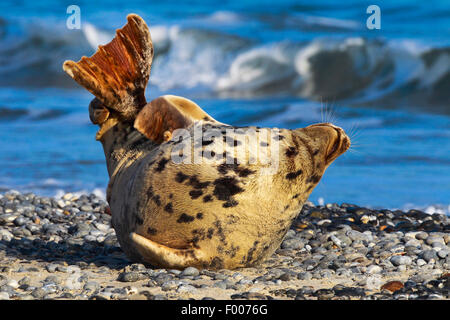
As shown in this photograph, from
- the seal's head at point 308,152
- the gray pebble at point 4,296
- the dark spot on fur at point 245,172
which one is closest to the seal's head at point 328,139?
the seal's head at point 308,152

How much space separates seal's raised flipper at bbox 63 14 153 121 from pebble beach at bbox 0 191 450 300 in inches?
46.5

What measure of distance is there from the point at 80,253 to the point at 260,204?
1.68 meters

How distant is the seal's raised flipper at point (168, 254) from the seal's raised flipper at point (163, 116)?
2.80 feet

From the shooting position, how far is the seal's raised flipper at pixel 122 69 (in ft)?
15.5

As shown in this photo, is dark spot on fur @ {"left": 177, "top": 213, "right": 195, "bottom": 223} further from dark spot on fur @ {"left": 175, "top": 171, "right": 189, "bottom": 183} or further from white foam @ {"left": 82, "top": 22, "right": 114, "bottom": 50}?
white foam @ {"left": 82, "top": 22, "right": 114, "bottom": 50}

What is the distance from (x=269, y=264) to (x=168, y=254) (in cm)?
83

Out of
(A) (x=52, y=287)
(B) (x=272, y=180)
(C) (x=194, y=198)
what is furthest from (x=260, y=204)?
(A) (x=52, y=287)

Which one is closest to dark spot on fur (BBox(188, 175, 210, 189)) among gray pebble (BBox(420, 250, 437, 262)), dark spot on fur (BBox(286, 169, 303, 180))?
dark spot on fur (BBox(286, 169, 303, 180))

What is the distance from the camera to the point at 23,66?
22281mm

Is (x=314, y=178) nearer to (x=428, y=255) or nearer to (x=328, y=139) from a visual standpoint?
(x=328, y=139)

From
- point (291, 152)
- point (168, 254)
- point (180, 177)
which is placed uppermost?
point (291, 152)

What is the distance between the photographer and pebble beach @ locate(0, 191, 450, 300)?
369cm

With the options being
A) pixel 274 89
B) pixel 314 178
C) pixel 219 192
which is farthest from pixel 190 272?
pixel 274 89

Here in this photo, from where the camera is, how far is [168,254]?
4.00 metres
